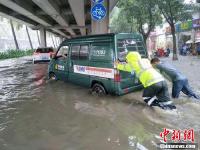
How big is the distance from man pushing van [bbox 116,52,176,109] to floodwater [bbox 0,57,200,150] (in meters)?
0.29

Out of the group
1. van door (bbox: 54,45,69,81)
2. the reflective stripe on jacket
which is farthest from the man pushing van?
van door (bbox: 54,45,69,81)

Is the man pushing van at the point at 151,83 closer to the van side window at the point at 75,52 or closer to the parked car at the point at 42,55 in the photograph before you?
the van side window at the point at 75,52

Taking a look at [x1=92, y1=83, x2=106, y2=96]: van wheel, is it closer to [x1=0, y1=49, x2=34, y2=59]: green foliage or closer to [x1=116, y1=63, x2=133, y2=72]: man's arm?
[x1=116, y1=63, x2=133, y2=72]: man's arm

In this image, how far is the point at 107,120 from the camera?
6.09m

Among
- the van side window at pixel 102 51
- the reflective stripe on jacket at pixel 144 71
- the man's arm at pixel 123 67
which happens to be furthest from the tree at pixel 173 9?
the reflective stripe on jacket at pixel 144 71

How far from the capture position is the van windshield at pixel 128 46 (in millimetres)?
7652

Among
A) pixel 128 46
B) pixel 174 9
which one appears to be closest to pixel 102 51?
pixel 128 46

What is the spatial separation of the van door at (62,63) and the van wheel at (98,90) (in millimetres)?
1730

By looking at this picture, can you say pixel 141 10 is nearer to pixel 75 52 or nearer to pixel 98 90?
pixel 75 52

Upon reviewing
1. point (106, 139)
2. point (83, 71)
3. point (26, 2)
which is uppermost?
point (26, 2)

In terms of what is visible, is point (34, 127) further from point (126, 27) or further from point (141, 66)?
point (126, 27)

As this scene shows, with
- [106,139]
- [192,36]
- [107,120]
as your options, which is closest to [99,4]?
[107,120]

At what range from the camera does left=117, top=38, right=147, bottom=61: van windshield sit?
7652 mm

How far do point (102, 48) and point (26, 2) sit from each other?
46.3 feet
